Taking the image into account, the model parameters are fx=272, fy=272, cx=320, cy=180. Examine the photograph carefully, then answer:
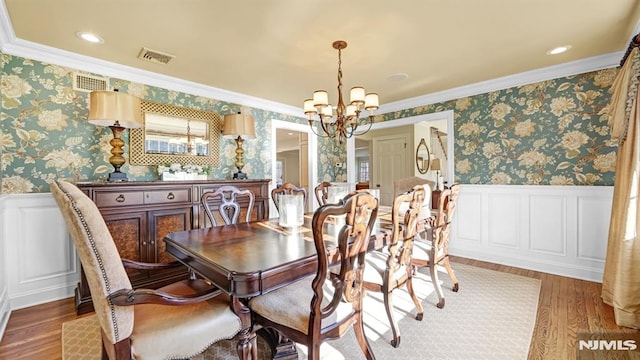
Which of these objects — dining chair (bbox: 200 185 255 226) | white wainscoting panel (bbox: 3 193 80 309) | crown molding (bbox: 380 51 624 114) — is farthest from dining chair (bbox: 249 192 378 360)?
crown molding (bbox: 380 51 624 114)

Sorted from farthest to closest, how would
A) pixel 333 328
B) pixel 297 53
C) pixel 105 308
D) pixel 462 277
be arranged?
pixel 462 277 < pixel 297 53 < pixel 333 328 < pixel 105 308

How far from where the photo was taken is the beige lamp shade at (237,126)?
3537 millimetres

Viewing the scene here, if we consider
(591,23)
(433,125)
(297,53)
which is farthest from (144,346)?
(433,125)

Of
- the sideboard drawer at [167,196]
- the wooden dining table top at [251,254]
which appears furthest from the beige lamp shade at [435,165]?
the sideboard drawer at [167,196]

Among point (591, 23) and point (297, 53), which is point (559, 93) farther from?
point (297, 53)

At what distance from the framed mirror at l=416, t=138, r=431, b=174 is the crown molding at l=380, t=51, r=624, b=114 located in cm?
224

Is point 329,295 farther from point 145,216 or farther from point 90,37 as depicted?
point 90,37

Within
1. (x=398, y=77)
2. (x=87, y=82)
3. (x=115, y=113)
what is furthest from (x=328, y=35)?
(x=87, y=82)

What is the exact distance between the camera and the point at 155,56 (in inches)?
106

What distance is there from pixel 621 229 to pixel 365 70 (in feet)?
8.85

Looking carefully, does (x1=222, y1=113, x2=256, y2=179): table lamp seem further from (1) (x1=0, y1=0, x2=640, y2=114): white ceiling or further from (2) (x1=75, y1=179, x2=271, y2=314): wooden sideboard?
(2) (x1=75, y1=179, x2=271, y2=314): wooden sideboard

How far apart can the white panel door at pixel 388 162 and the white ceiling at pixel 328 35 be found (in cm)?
320

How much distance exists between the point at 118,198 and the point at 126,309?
169cm

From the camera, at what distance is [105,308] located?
1.11 metres
